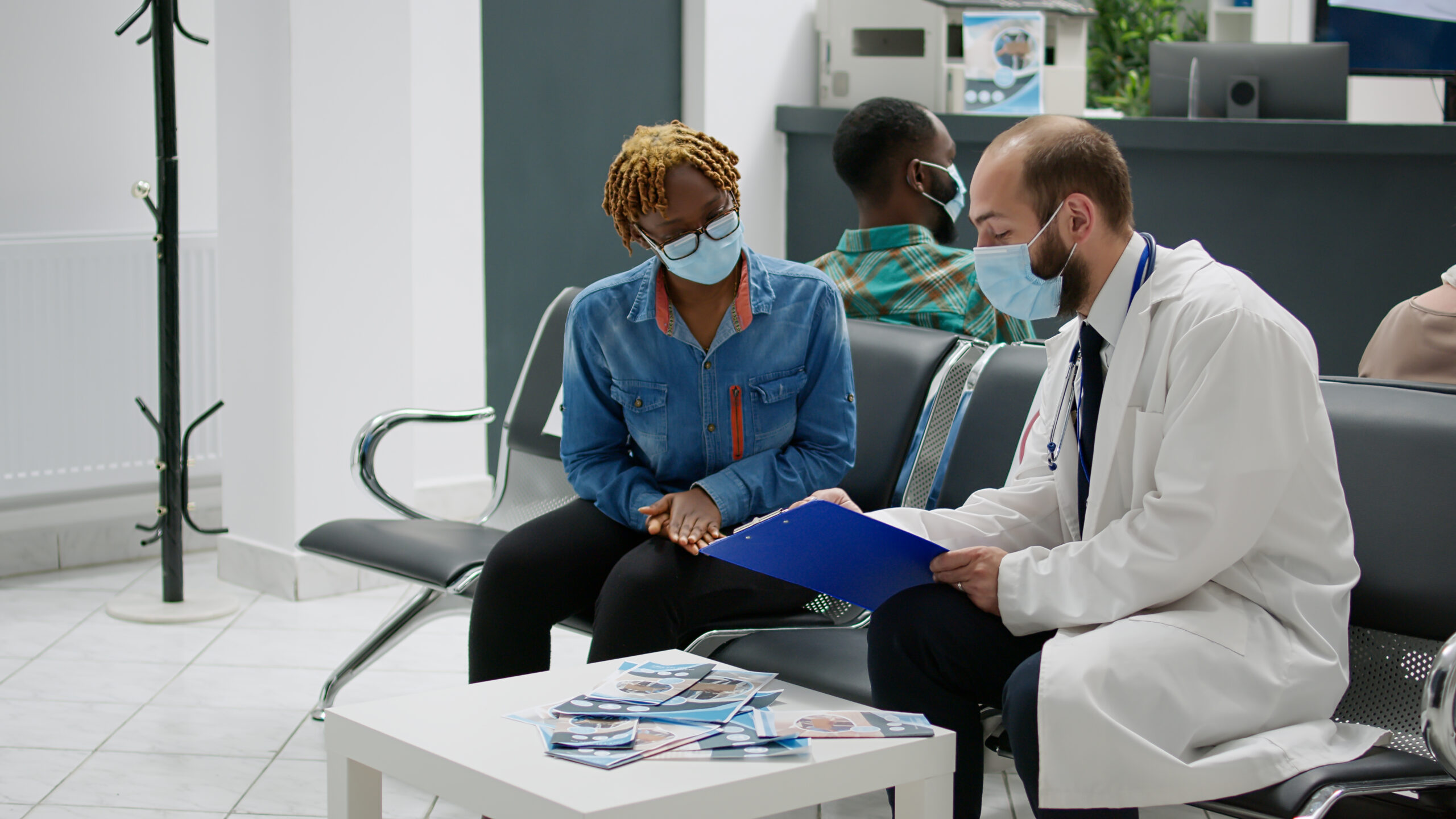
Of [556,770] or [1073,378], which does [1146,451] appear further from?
[556,770]

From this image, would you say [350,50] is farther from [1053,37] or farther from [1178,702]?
[1178,702]

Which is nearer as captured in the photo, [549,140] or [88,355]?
[88,355]

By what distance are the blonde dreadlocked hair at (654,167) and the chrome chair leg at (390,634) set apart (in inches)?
33.0

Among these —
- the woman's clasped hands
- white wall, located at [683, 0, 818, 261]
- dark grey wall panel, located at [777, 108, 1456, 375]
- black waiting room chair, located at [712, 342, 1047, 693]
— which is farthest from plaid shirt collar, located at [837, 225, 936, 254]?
white wall, located at [683, 0, 818, 261]

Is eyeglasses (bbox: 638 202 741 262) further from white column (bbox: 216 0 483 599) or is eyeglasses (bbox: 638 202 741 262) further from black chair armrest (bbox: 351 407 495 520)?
white column (bbox: 216 0 483 599)

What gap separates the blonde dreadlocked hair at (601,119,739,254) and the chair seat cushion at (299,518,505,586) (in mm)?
660

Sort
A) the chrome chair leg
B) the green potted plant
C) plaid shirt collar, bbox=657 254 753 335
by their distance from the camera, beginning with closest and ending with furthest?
Answer: plaid shirt collar, bbox=657 254 753 335
the chrome chair leg
the green potted plant

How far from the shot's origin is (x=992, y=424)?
245cm

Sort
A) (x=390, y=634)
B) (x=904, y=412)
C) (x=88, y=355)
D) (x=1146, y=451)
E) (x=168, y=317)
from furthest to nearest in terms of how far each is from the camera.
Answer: (x=88, y=355), (x=168, y=317), (x=390, y=634), (x=904, y=412), (x=1146, y=451)

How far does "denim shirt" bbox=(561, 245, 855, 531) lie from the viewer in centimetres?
237

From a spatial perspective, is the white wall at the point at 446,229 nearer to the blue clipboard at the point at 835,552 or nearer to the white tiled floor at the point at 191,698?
the white tiled floor at the point at 191,698

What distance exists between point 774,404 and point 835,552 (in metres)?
0.54

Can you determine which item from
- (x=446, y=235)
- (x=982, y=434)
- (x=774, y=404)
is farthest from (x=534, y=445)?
(x=446, y=235)

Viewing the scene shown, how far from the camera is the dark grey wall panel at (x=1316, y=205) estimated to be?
12.8 feet
